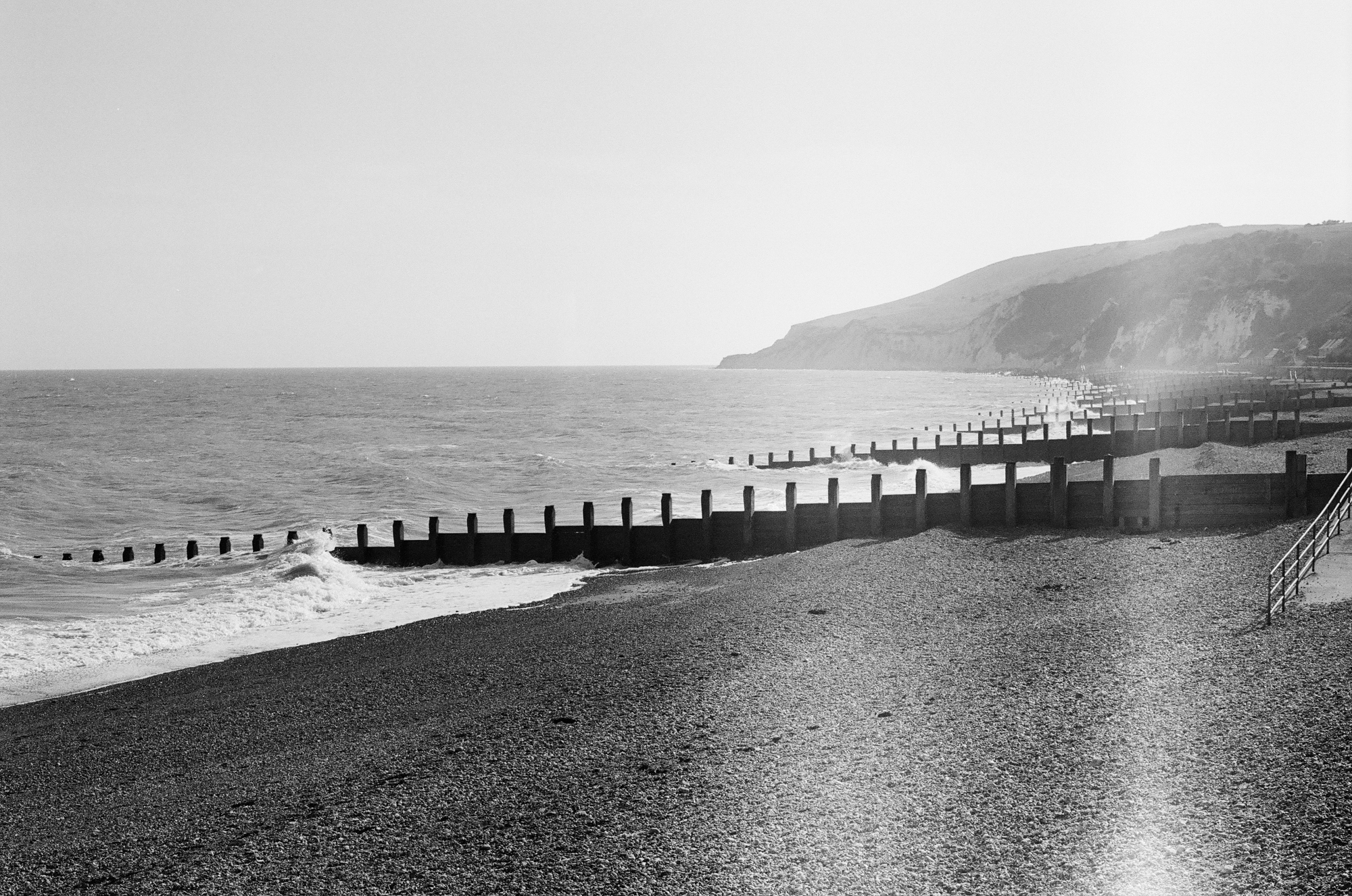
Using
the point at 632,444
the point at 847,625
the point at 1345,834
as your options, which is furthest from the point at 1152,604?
the point at 632,444

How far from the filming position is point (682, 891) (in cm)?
669

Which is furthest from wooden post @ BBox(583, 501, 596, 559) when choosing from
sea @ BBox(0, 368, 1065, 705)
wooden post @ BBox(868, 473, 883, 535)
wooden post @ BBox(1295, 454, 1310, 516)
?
wooden post @ BBox(1295, 454, 1310, 516)

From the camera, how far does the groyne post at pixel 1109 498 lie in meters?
18.9

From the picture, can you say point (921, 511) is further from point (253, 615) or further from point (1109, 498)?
point (253, 615)

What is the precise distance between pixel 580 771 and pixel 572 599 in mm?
9097

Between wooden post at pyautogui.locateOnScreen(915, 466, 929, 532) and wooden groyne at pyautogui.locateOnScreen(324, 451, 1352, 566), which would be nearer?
wooden groyne at pyautogui.locateOnScreen(324, 451, 1352, 566)

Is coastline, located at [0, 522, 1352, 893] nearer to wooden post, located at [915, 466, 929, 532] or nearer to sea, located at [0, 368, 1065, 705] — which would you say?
sea, located at [0, 368, 1065, 705]

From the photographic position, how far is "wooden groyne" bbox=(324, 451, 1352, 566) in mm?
18234

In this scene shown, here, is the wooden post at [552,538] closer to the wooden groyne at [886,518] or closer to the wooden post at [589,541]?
the wooden groyne at [886,518]

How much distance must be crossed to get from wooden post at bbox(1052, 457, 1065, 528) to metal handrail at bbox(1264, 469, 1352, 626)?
13.5ft

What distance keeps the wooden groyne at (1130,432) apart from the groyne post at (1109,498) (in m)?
5.97

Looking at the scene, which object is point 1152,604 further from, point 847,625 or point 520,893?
point 520,893

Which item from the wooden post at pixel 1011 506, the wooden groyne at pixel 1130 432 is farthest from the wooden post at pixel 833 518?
the wooden groyne at pixel 1130 432

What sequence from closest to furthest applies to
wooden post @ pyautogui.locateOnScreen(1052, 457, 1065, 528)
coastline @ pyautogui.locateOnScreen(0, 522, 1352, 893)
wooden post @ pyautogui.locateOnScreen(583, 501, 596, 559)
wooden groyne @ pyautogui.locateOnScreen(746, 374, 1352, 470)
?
coastline @ pyautogui.locateOnScreen(0, 522, 1352, 893) → wooden post @ pyautogui.locateOnScreen(1052, 457, 1065, 528) → wooden post @ pyautogui.locateOnScreen(583, 501, 596, 559) → wooden groyne @ pyautogui.locateOnScreen(746, 374, 1352, 470)
